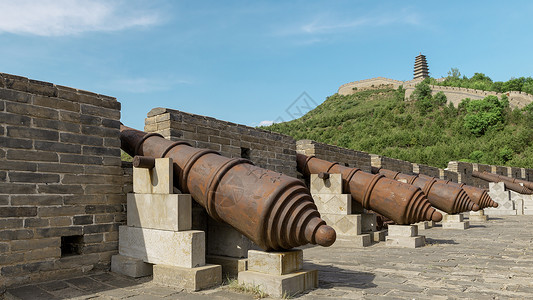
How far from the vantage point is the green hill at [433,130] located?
131 feet

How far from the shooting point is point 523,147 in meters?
40.5

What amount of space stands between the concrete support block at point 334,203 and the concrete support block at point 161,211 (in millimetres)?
4218

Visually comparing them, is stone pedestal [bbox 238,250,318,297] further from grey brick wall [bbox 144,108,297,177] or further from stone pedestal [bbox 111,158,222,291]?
grey brick wall [bbox 144,108,297,177]

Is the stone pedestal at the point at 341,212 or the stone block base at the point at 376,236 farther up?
the stone pedestal at the point at 341,212

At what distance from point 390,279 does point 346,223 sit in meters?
3.27

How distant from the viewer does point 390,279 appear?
4961 millimetres

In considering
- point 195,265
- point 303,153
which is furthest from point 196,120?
point 303,153

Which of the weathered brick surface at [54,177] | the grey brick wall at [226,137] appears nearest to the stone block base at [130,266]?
the weathered brick surface at [54,177]

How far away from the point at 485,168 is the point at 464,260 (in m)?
16.5

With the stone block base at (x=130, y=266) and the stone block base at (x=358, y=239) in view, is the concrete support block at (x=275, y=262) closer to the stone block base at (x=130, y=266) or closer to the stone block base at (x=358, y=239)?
the stone block base at (x=130, y=266)

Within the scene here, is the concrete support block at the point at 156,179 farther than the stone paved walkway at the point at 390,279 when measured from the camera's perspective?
Yes

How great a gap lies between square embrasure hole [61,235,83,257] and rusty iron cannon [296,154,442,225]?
5.01 meters

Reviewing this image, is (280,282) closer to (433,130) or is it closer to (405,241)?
(405,241)

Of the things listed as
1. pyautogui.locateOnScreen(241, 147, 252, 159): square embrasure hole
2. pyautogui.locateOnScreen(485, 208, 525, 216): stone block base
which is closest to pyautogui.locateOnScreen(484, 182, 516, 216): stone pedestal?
pyautogui.locateOnScreen(485, 208, 525, 216): stone block base
